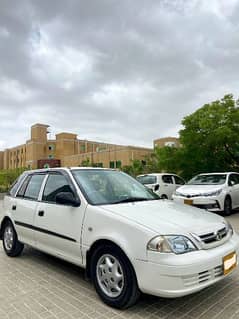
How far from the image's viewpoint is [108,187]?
3.62m

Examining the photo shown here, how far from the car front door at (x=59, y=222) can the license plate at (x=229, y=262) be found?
1623 mm

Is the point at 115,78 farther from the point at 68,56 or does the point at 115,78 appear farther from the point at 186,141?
the point at 186,141

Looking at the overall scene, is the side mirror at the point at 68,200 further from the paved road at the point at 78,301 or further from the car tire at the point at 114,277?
the paved road at the point at 78,301

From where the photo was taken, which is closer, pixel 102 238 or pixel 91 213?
pixel 102 238

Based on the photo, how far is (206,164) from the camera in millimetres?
14555

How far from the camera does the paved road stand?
2611mm

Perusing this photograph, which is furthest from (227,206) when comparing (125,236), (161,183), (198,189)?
(125,236)

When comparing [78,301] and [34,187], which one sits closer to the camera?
[78,301]

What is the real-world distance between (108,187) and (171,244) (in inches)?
55.9

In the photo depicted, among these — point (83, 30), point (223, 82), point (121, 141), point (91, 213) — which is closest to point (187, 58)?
point (223, 82)

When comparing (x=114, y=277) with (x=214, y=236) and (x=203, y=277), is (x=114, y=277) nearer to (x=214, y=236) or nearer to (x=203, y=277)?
(x=203, y=277)

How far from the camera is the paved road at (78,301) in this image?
8.57 ft

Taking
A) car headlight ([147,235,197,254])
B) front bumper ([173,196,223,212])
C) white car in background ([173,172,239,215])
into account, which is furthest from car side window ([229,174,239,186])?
car headlight ([147,235,197,254])

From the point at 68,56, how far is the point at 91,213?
389 inches
